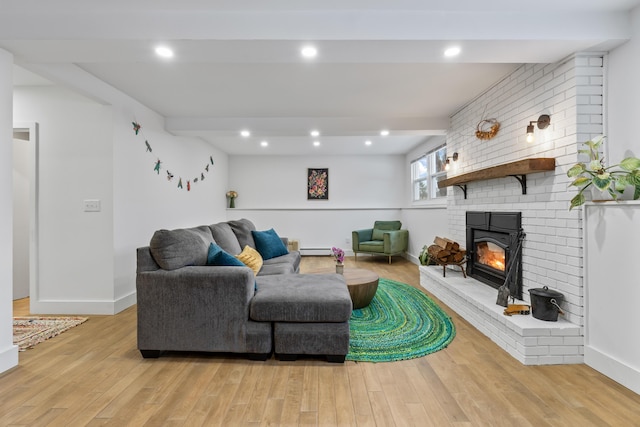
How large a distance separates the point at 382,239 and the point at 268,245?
303 cm

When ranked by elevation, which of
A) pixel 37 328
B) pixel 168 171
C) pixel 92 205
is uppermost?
pixel 168 171

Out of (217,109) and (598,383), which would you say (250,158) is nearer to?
(217,109)

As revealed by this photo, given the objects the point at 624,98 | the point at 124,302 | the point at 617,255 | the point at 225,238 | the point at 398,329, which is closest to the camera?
the point at 617,255

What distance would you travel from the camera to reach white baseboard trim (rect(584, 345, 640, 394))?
1.81 metres

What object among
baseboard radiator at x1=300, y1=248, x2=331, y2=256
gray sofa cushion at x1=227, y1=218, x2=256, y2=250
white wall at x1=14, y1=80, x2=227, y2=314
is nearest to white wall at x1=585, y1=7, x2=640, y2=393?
gray sofa cushion at x1=227, y1=218, x2=256, y2=250

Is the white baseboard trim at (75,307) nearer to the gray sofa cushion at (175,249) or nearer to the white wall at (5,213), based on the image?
the white wall at (5,213)

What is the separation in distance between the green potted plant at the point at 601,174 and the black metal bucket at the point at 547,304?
0.66m

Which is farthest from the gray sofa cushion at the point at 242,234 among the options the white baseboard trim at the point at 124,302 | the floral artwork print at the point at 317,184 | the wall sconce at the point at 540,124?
the wall sconce at the point at 540,124

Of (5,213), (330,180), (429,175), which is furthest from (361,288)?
(330,180)

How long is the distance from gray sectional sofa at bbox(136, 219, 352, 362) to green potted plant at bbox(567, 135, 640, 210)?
171 cm

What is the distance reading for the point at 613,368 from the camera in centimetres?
193

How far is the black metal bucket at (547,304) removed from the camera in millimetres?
2221

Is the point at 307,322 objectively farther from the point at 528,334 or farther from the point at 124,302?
the point at 124,302

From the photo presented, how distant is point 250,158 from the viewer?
7109 mm
